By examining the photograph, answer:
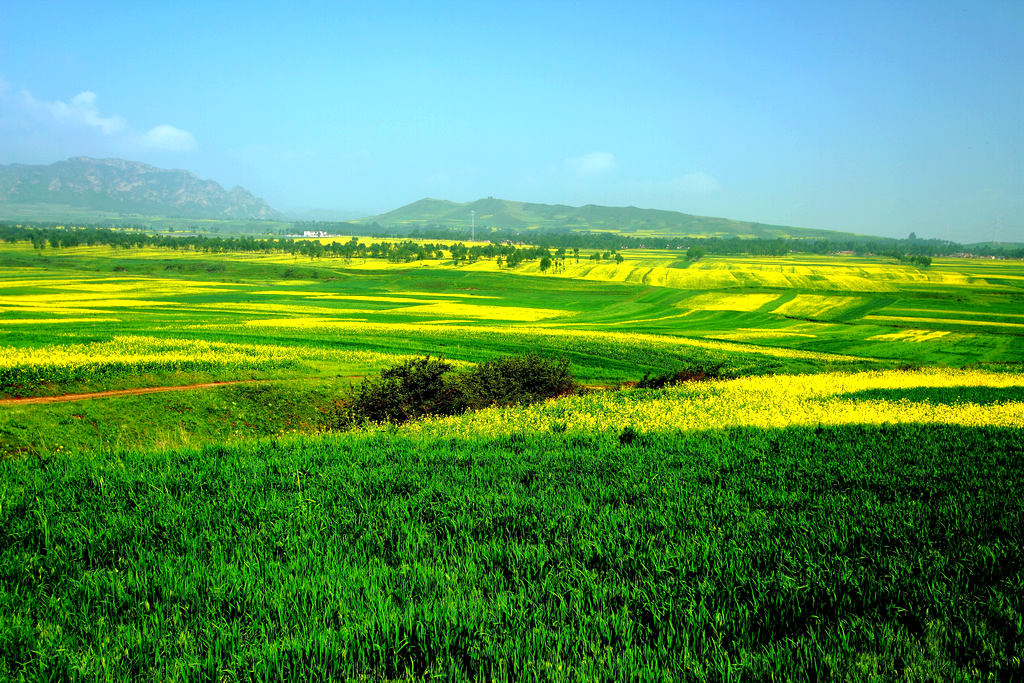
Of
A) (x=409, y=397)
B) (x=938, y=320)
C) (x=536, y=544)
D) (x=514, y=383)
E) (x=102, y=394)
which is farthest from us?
(x=938, y=320)

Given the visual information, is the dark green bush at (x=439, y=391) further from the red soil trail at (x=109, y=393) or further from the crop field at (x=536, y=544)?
the red soil trail at (x=109, y=393)

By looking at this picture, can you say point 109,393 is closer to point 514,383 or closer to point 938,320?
point 514,383

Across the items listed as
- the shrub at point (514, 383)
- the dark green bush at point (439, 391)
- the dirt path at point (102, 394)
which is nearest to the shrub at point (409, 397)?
the dark green bush at point (439, 391)

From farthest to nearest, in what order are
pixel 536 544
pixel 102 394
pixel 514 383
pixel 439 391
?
pixel 514 383, pixel 439 391, pixel 102 394, pixel 536 544

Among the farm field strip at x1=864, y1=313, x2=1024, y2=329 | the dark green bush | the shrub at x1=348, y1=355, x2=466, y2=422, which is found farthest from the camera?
the farm field strip at x1=864, y1=313, x2=1024, y2=329

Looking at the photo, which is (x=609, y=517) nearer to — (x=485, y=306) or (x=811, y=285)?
(x=485, y=306)

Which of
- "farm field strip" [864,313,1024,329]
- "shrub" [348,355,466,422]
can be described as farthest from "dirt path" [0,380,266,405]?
"farm field strip" [864,313,1024,329]

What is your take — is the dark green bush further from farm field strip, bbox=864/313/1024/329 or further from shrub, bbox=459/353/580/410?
farm field strip, bbox=864/313/1024/329

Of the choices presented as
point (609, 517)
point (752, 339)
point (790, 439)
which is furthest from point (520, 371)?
point (752, 339)

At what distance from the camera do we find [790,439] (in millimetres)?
11969

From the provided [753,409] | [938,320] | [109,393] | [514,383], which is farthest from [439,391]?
[938,320]

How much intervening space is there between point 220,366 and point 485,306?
45.1 meters

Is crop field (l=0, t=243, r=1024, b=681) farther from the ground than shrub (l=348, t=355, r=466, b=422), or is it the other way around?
crop field (l=0, t=243, r=1024, b=681)

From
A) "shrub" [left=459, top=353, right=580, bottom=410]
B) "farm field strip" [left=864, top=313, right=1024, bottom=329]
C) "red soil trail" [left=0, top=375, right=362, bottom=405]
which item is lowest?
"red soil trail" [left=0, top=375, right=362, bottom=405]
